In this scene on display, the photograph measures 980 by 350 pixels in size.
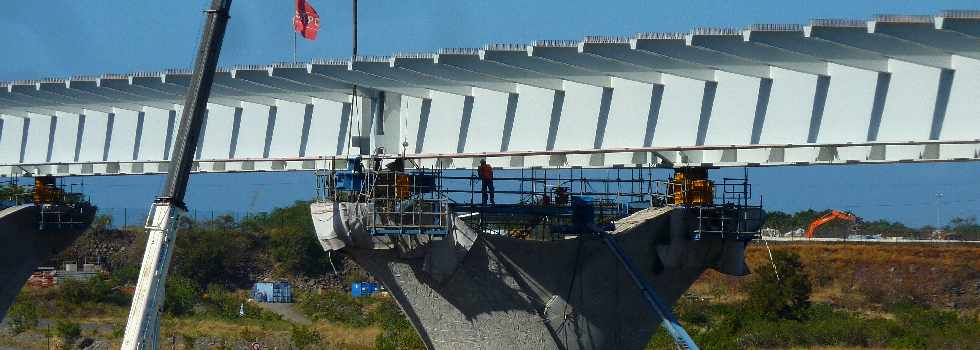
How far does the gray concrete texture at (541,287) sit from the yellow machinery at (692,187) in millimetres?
484

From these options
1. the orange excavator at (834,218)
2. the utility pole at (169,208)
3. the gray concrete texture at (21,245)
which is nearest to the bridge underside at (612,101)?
the gray concrete texture at (21,245)

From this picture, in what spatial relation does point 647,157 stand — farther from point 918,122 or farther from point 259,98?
point 259,98

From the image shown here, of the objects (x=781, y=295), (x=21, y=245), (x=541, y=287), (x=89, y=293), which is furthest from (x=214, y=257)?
(x=541, y=287)

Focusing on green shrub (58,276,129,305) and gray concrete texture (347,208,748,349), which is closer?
gray concrete texture (347,208,748,349)

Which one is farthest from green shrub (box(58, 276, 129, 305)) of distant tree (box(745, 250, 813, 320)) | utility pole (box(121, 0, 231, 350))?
utility pole (box(121, 0, 231, 350))

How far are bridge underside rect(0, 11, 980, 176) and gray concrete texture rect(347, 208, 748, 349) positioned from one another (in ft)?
7.84

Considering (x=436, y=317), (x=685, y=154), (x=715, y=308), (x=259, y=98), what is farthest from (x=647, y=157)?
(x=715, y=308)

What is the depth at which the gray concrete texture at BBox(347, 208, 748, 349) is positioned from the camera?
30.1m

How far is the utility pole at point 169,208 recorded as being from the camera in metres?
26.2

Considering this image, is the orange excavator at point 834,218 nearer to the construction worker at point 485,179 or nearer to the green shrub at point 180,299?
the green shrub at point 180,299

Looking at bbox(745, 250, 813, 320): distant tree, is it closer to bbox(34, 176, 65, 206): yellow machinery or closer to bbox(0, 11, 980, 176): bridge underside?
bbox(0, 11, 980, 176): bridge underside

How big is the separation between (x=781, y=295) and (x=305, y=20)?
30.3m

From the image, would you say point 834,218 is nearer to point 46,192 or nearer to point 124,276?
point 124,276

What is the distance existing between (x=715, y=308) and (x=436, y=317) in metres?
32.8
